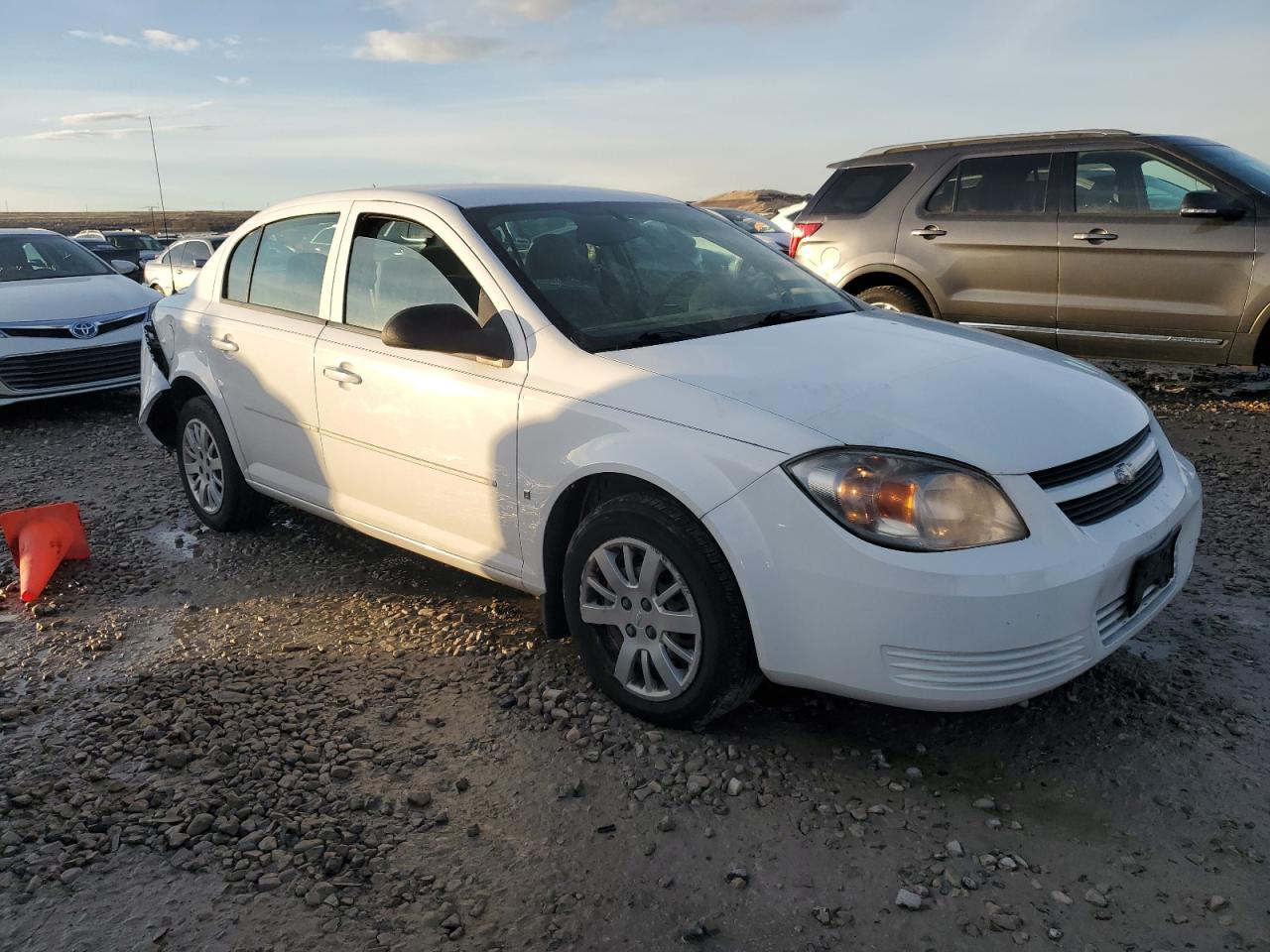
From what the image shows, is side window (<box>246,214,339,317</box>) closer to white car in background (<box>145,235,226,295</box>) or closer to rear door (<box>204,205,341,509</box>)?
rear door (<box>204,205,341,509</box>)

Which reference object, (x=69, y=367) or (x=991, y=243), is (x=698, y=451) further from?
(x=69, y=367)

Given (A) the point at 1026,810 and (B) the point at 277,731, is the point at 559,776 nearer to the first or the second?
(B) the point at 277,731

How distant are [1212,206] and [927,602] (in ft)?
17.6

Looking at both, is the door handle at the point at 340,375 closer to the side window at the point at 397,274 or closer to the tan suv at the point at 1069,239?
the side window at the point at 397,274

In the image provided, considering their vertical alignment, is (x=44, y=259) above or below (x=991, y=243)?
above

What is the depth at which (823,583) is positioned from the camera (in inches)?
109

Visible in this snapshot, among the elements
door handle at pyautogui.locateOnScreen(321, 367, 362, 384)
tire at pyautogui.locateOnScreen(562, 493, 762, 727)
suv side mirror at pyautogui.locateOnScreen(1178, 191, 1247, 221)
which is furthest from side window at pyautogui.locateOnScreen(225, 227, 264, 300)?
suv side mirror at pyautogui.locateOnScreen(1178, 191, 1247, 221)

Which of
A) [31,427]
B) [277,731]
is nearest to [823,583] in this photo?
[277,731]

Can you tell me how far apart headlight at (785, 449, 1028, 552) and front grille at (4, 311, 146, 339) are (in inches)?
306

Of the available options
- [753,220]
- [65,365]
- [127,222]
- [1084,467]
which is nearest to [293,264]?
[1084,467]

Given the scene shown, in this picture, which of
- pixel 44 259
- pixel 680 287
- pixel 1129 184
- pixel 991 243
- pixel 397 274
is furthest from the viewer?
pixel 44 259

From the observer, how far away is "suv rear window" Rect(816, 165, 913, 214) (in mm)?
8094

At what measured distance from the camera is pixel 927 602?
266 cm

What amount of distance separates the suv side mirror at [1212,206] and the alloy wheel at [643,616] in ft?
17.7
